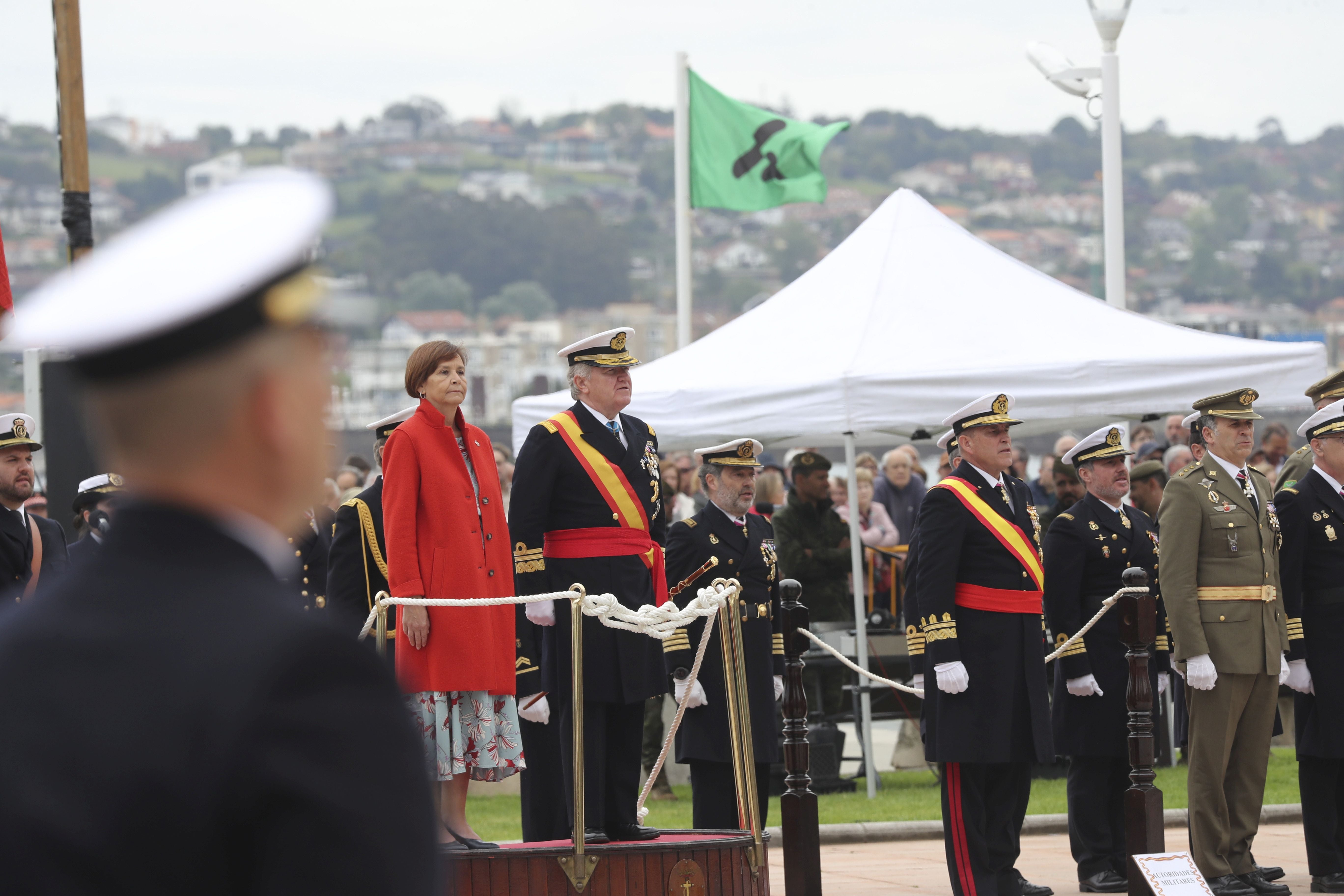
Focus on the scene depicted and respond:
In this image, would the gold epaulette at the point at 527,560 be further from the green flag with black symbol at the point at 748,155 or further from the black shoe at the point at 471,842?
the green flag with black symbol at the point at 748,155

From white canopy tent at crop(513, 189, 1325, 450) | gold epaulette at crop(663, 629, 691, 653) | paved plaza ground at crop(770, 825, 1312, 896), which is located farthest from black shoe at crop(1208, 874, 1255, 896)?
white canopy tent at crop(513, 189, 1325, 450)

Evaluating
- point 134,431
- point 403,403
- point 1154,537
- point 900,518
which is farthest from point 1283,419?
point 134,431

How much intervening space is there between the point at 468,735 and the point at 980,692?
216 cm

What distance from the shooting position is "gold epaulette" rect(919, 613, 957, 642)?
7016 millimetres

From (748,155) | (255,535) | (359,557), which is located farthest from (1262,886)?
(748,155)

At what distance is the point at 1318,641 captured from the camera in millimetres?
7875

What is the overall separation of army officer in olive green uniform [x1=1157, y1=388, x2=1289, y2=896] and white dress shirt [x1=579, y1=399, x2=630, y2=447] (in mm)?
2539

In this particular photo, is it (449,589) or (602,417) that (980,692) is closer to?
(602,417)

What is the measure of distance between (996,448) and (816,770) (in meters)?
4.23

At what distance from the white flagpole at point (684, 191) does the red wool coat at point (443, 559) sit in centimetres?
967

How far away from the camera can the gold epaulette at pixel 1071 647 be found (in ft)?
26.3

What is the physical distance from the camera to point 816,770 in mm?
11023

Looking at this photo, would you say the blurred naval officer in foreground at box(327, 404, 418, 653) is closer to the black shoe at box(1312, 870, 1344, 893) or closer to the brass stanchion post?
the brass stanchion post

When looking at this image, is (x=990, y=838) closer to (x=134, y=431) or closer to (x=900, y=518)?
(x=134, y=431)
